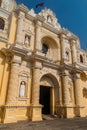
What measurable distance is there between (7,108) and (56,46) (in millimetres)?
10170

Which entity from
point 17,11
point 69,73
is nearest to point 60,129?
point 69,73

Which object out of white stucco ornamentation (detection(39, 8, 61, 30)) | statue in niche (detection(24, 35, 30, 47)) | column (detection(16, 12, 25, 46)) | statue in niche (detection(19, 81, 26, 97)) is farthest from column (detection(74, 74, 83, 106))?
column (detection(16, 12, 25, 46))

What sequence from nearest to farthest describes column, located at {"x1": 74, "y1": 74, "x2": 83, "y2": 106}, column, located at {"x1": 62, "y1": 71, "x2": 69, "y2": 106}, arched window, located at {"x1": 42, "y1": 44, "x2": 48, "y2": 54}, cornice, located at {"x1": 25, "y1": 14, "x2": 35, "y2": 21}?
column, located at {"x1": 62, "y1": 71, "x2": 69, "y2": 106}, cornice, located at {"x1": 25, "y1": 14, "x2": 35, "y2": 21}, column, located at {"x1": 74, "y1": 74, "x2": 83, "y2": 106}, arched window, located at {"x1": 42, "y1": 44, "x2": 48, "y2": 54}

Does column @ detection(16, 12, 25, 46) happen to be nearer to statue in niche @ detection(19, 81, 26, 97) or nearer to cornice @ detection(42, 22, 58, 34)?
cornice @ detection(42, 22, 58, 34)

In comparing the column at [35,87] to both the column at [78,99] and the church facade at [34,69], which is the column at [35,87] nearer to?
the church facade at [34,69]

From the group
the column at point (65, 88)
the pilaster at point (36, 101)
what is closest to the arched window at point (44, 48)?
the column at point (65, 88)

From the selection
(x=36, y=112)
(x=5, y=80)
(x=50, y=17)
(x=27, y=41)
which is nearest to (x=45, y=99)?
(x=36, y=112)

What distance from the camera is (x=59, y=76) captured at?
574 inches

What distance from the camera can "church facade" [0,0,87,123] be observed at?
404 inches

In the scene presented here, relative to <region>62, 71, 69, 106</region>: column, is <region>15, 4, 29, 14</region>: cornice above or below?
above

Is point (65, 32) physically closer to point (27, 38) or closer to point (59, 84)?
point (27, 38)

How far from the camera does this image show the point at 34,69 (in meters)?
12.0

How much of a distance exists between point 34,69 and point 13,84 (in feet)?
8.97

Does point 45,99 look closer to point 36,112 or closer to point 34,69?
point 36,112
